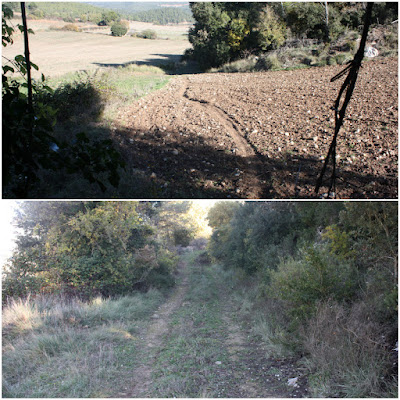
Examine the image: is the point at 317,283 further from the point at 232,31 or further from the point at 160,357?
the point at 232,31

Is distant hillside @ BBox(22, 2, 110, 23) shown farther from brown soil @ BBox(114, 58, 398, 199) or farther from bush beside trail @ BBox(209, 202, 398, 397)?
bush beside trail @ BBox(209, 202, 398, 397)

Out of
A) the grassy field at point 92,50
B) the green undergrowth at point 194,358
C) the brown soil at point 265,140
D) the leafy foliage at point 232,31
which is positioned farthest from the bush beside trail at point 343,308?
the grassy field at point 92,50

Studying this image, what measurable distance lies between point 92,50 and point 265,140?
27516mm

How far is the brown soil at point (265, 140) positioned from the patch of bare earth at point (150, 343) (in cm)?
284

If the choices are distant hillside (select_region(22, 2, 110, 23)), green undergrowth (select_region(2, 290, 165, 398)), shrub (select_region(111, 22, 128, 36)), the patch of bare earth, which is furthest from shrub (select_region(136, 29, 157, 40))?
green undergrowth (select_region(2, 290, 165, 398))

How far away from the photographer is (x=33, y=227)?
28.4 ft

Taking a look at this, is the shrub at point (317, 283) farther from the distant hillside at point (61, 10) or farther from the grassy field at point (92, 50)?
the grassy field at point (92, 50)

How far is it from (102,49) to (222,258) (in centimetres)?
2429

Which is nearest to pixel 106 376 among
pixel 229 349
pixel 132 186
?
pixel 229 349

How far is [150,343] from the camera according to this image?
6523mm

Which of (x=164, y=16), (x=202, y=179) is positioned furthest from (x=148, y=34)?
(x=202, y=179)

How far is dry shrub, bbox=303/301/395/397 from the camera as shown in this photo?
380cm

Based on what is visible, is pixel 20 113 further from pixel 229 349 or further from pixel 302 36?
pixel 302 36

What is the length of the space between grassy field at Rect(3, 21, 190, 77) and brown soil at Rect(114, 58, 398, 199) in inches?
506
